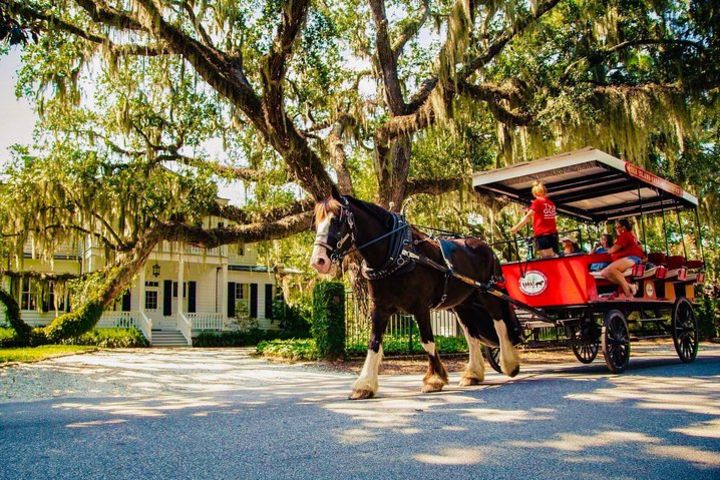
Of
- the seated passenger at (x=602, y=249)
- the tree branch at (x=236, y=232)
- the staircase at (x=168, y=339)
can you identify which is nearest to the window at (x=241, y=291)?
the staircase at (x=168, y=339)

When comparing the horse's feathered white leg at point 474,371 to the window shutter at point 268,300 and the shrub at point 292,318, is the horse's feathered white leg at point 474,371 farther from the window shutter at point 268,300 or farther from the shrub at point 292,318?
the window shutter at point 268,300

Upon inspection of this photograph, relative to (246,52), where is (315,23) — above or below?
above

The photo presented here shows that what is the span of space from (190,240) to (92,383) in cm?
679

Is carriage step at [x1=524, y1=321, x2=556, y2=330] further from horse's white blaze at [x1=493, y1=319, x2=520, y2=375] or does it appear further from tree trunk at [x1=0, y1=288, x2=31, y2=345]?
tree trunk at [x1=0, y1=288, x2=31, y2=345]

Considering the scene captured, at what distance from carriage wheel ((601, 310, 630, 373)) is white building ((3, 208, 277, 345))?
22.1 meters

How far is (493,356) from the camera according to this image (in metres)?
9.12

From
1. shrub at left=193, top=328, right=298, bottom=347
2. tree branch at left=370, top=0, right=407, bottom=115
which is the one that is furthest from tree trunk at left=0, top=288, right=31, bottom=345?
tree branch at left=370, top=0, right=407, bottom=115

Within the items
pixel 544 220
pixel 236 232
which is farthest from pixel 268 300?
pixel 544 220

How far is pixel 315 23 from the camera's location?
628 inches

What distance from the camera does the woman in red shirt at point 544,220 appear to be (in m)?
8.73

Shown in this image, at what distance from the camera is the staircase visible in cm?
2822

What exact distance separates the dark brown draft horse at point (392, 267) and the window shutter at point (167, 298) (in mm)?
27836

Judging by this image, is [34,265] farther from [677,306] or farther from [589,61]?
[677,306]

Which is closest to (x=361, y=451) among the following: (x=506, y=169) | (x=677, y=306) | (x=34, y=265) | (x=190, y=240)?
(x=506, y=169)
